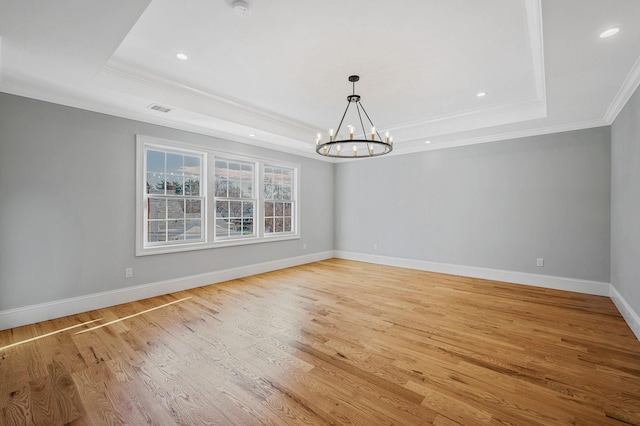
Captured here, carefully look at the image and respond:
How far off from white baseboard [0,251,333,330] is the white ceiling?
242 centimetres

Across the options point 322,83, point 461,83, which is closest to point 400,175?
point 461,83

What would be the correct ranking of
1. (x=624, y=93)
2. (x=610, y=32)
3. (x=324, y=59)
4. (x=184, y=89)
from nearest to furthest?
(x=610, y=32), (x=324, y=59), (x=624, y=93), (x=184, y=89)

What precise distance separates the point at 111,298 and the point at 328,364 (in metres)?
3.19

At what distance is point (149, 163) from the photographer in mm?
4176

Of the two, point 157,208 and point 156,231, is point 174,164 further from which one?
point 156,231

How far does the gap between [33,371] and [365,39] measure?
13.1ft

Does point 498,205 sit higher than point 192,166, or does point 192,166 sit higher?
point 192,166

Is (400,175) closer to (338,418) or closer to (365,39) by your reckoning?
(365,39)

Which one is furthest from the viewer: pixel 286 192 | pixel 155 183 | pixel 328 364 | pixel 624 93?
pixel 286 192

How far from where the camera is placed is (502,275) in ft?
16.4

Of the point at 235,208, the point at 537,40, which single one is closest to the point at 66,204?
the point at 235,208

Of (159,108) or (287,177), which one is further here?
(287,177)

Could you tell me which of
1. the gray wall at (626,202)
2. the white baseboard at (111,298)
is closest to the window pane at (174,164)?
the white baseboard at (111,298)

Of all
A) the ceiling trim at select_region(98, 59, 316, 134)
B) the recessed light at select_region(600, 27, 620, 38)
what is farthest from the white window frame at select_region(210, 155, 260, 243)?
Answer: the recessed light at select_region(600, 27, 620, 38)
